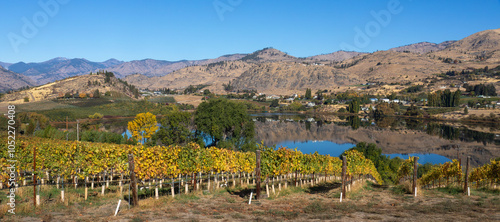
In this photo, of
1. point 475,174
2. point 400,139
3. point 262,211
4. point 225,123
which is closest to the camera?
point 262,211

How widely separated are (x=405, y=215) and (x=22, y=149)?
30.9m

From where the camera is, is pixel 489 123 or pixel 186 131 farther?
pixel 489 123

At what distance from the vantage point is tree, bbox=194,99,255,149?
72812 millimetres

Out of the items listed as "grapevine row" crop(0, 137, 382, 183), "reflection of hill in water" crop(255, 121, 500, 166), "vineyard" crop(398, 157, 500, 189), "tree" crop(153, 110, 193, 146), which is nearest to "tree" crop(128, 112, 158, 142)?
"tree" crop(153, 110, 193, 146)

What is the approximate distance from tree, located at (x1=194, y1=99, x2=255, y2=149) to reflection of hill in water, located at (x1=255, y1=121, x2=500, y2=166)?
41.8 meters

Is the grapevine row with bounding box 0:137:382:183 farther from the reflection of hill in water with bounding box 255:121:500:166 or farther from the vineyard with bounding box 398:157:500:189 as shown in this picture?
the reflection of hill in water with bounding box 255:121:500:166

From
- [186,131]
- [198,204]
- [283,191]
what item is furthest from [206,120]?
[198,204]

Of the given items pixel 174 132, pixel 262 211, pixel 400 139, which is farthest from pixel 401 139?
pixel 262 211

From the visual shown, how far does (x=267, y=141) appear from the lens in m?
121

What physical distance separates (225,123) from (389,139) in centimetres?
8515

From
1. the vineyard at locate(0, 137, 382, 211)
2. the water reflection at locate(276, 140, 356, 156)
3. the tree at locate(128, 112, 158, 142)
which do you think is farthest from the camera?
the water reflection at locate(276, 140, 356, 156)

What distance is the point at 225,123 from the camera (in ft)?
242

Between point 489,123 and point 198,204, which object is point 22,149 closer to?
point 198,204

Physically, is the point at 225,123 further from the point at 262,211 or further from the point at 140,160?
the point at 262,211
